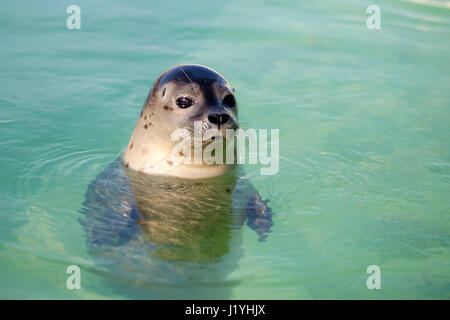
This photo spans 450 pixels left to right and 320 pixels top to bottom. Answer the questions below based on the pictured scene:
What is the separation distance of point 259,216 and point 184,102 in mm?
1002

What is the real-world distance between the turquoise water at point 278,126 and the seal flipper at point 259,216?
13 centimetres

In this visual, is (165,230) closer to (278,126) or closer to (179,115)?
(179,115)

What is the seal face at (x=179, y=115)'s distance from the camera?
4.45 meters

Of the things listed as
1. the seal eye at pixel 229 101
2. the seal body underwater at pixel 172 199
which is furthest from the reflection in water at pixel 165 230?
the seal eye at pixel 229 101

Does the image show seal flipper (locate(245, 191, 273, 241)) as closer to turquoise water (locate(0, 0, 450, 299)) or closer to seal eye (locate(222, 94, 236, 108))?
turquoise water (locate(0, 0, 450, 299))

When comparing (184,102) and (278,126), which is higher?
(278,126)

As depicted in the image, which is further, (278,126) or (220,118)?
(278,126)

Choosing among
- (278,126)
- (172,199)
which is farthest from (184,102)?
(278,126)

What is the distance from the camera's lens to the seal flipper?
4.31 m

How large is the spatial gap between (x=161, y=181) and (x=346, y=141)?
235 cm

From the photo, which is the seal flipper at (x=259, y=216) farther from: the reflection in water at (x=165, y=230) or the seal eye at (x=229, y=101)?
the seal eye at (x=229, y=101)

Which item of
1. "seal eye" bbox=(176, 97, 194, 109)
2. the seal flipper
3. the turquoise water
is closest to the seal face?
"seal eye" bbox=(176, 97, 194, 109)

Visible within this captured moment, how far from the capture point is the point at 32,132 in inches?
241

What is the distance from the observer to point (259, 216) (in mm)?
4434
